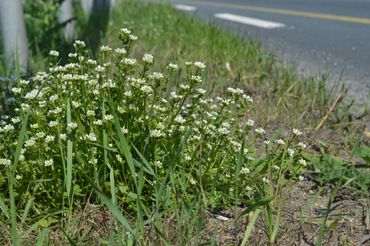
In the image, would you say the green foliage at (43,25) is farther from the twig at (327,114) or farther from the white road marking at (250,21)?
the white road marking at (250,21)

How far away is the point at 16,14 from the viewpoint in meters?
3.87

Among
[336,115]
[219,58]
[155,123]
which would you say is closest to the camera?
[155,123]

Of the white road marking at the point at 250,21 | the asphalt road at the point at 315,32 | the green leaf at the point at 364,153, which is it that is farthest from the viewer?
the white road marking at the point at 250,21

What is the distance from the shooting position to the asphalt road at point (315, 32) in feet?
16.3

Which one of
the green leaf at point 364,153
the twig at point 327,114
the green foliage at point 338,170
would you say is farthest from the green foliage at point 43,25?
the green leaf at point 364,153

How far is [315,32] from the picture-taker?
7.39 meters

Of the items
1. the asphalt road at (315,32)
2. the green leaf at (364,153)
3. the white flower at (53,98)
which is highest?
the white flower at (53,98)

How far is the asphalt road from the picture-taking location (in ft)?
16.3

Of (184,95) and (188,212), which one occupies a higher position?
(184,95)

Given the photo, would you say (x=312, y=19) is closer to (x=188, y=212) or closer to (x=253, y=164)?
(x=253, y=164)

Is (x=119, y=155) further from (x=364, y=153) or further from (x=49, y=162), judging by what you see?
(x=364, y=153)

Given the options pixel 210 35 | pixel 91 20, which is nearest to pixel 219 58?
pixel 210 35

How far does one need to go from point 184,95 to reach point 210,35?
3.35m

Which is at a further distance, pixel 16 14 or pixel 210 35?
pixel 210 35
